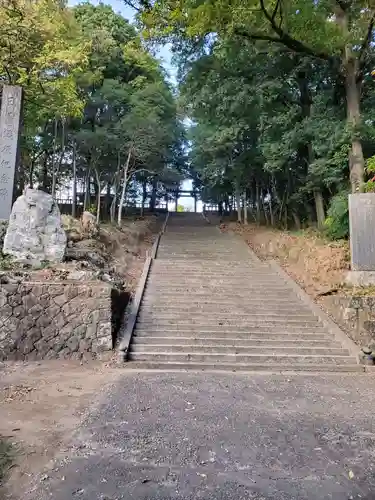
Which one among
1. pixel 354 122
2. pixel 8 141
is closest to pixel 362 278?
pixel 354 122

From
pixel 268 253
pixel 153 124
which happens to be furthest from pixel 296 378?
pixel 153 124

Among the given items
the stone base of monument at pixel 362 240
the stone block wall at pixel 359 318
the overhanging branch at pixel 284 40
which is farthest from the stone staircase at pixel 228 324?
the overhanging branch at pixel 284 40

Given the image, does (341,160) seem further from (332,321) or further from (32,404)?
(32,404)

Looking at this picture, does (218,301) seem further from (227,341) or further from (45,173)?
(45,173)

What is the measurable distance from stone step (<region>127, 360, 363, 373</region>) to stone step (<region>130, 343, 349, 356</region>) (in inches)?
14.9

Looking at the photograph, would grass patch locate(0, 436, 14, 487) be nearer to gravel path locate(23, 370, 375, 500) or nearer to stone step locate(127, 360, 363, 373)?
gravel path locate(23, 370, 375, 500)

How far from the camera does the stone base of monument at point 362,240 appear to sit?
28.9 ft

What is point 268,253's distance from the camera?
46.0 feet

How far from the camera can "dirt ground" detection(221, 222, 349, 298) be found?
392 inches

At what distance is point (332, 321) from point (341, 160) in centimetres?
504

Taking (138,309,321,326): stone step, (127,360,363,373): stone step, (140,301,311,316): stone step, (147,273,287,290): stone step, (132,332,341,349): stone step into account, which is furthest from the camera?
(147,273,287,290): stone step

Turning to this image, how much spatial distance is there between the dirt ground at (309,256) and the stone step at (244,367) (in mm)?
2982

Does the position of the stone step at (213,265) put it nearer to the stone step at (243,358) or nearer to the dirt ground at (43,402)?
the dirt ground at (43,402)

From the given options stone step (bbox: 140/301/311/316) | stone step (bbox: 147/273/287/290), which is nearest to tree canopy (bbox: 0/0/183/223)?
stone step (bbox: 147/273/287/290)
